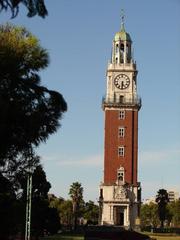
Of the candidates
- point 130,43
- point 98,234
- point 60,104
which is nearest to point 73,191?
point 130,43

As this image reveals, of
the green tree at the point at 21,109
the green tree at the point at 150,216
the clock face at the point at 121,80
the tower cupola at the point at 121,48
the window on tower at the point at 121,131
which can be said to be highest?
the tower cupola at the point at 121,48

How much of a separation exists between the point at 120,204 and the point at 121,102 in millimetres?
14748

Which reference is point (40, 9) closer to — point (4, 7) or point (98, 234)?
point (4, 7)

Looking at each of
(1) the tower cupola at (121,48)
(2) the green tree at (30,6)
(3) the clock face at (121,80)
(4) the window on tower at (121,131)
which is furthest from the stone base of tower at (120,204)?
(2) the green tree at (30,6)

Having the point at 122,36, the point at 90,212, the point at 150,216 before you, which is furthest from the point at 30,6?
the point at 150,216

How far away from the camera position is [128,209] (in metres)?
86.0

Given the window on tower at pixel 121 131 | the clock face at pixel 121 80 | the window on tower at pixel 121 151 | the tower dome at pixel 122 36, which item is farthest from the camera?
the tower dome at pixel 122 36

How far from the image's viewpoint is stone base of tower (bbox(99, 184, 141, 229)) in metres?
85.3

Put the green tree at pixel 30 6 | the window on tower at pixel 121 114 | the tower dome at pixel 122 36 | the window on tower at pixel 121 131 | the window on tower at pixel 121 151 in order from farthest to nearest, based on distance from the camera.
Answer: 1. the tower dome at pixel 122 36
2. the window on tower at pixel 121 114
3. the window on tower at pixel 121 131
4. the window on tower at pixel 121 151
5. the green tree at pixel 30 6

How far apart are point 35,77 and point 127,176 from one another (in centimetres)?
6694

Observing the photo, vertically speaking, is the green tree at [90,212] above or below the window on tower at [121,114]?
below

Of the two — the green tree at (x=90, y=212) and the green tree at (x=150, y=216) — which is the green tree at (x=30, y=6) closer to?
the green tree at (x=90, y=212)

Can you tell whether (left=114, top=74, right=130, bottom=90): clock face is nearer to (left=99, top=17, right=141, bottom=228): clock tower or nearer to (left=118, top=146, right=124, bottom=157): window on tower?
(left=99, top=17, right=141, bottom=228): clock tower

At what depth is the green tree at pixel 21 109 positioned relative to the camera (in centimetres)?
1773
